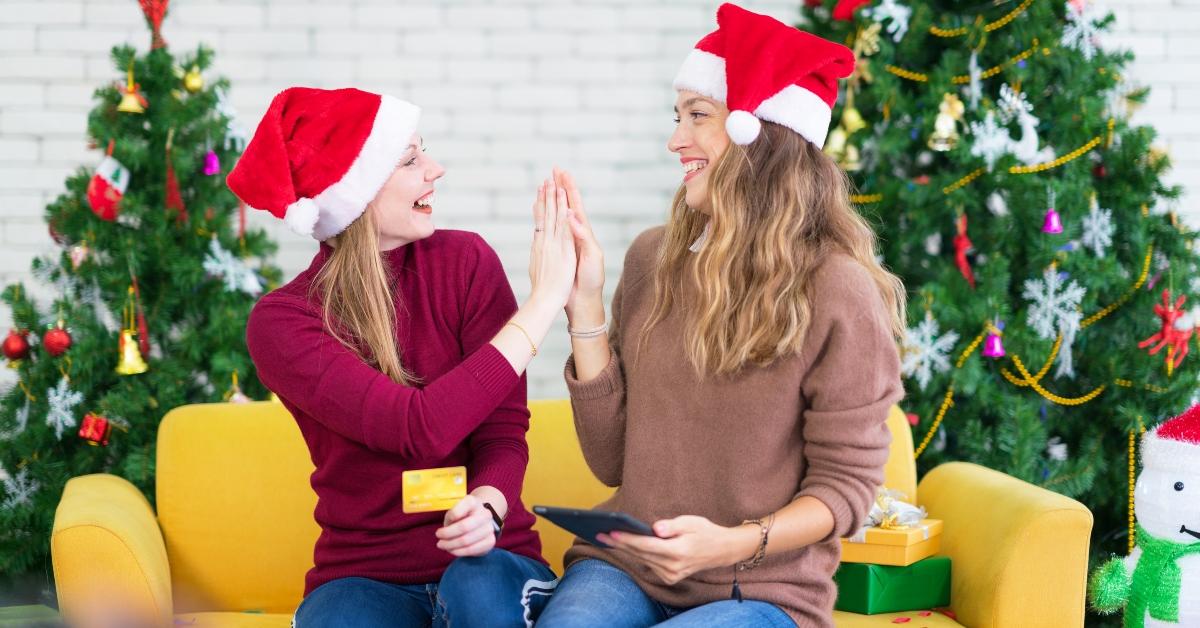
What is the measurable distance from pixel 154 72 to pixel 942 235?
2.16 metres

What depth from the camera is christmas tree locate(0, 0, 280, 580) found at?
2967 mm

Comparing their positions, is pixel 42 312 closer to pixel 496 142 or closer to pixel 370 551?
pixel 496 142

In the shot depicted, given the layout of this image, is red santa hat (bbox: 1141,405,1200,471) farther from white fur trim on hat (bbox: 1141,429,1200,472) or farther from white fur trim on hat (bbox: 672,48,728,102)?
white fur trim on hat (bbox: 672,48,728,102)

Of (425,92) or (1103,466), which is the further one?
(425,92)

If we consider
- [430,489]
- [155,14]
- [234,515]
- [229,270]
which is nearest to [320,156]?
[430,489]

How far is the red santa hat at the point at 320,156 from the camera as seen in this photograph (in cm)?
203

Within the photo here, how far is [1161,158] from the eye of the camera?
10.1 ft

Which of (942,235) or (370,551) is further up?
(942,235)

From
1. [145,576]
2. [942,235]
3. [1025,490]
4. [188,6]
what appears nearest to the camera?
[145,576]

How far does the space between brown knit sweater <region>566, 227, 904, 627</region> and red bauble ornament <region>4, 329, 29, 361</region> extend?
182 cm

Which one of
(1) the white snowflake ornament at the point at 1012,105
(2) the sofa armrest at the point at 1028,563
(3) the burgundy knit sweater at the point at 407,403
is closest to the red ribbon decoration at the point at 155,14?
(3) the burgundy knit sweater at the point at 407,403

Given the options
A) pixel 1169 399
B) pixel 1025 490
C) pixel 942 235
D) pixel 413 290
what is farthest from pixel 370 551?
pixel 1169 399

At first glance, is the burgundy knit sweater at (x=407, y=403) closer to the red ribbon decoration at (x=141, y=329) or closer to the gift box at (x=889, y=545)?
the gift box at (x=889, y=545)

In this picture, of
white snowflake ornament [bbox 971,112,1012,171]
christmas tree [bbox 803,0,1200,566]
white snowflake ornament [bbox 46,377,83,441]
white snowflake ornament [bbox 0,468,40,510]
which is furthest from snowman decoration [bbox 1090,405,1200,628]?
white snowflake ornament [bbox 0,468,40,510]
